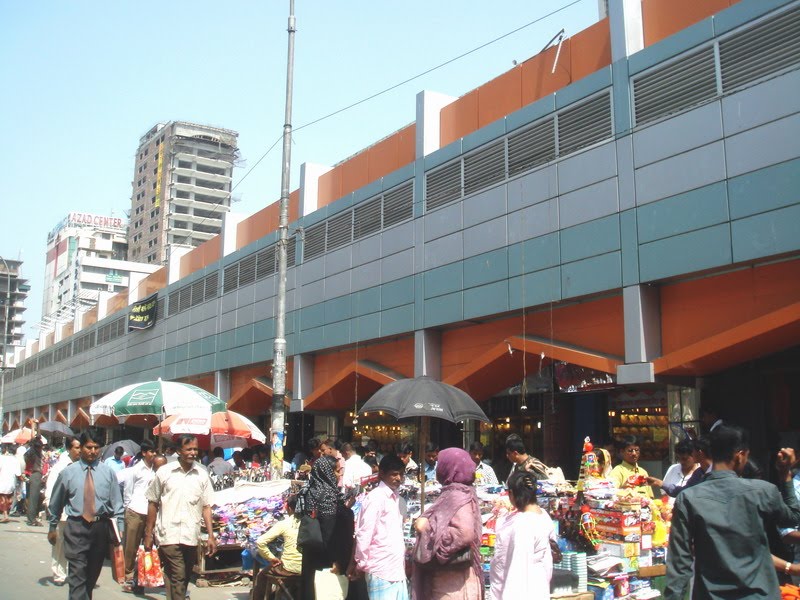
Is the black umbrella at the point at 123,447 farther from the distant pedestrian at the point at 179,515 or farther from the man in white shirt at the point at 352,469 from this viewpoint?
the distant pedestrian at the point at 179,515

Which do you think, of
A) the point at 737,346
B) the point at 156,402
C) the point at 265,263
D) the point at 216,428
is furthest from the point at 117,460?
the point at 265,263

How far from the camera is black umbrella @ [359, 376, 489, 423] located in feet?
29.2

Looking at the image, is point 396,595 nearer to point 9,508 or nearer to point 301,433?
point 9,508

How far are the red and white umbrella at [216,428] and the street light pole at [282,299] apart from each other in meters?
0.70

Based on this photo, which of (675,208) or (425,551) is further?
(675,208)

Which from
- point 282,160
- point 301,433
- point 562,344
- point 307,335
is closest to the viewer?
point 562,344

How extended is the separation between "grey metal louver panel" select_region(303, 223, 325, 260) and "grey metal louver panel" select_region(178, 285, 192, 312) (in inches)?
374

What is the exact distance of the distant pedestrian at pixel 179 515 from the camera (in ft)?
24.6

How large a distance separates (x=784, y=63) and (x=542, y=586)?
30.8 feet

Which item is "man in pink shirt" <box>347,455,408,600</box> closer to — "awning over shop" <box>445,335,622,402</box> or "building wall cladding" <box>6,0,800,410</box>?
"building wall cladding" <box>6,0,800,410</box>

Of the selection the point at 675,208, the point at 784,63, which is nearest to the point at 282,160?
the point at 675,208

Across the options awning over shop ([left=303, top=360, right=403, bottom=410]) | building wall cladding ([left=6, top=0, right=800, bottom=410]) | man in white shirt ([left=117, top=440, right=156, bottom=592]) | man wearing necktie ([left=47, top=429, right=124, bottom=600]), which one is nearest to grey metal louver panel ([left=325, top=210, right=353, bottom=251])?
building wall cladding ([left=6, top=0, right=800, bottom=410])

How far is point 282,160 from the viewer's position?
52.3 feet

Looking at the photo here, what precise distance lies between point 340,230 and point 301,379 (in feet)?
15.2
